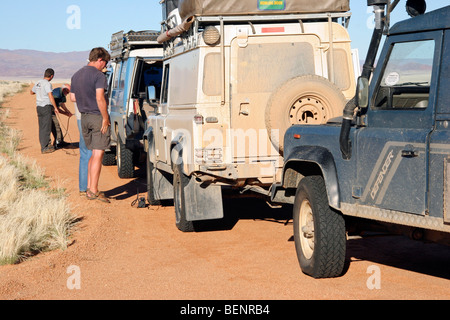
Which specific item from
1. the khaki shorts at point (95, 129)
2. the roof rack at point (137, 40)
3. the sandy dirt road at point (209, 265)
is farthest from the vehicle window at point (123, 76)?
the sandy dirt road at point (209, 265)

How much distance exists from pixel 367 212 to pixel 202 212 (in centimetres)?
324

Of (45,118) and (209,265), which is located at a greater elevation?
(45,118)

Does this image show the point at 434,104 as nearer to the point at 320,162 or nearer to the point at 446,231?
the point at 446,231

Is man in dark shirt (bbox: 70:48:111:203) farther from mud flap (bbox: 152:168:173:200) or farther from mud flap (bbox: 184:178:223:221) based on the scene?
mud flap (bbox: 184:178:223:221)

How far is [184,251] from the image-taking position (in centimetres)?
807

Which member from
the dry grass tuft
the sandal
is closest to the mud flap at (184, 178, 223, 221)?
the dry grass tuft

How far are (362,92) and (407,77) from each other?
1.18 ft

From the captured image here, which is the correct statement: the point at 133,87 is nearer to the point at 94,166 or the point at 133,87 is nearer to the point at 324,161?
the point at 94,166

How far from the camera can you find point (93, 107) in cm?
1078

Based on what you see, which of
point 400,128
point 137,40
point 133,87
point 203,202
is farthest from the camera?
point 137,40

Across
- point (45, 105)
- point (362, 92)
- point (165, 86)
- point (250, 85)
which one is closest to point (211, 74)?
point (250, 85)

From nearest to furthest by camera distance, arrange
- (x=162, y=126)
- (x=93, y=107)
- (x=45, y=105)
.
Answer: (x=162, y=126) < (x=93, y=107) < (x=45, y=105)

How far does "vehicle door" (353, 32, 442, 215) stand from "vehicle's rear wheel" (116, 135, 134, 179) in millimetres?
8867

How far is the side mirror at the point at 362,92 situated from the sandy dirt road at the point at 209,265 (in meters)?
1.56
